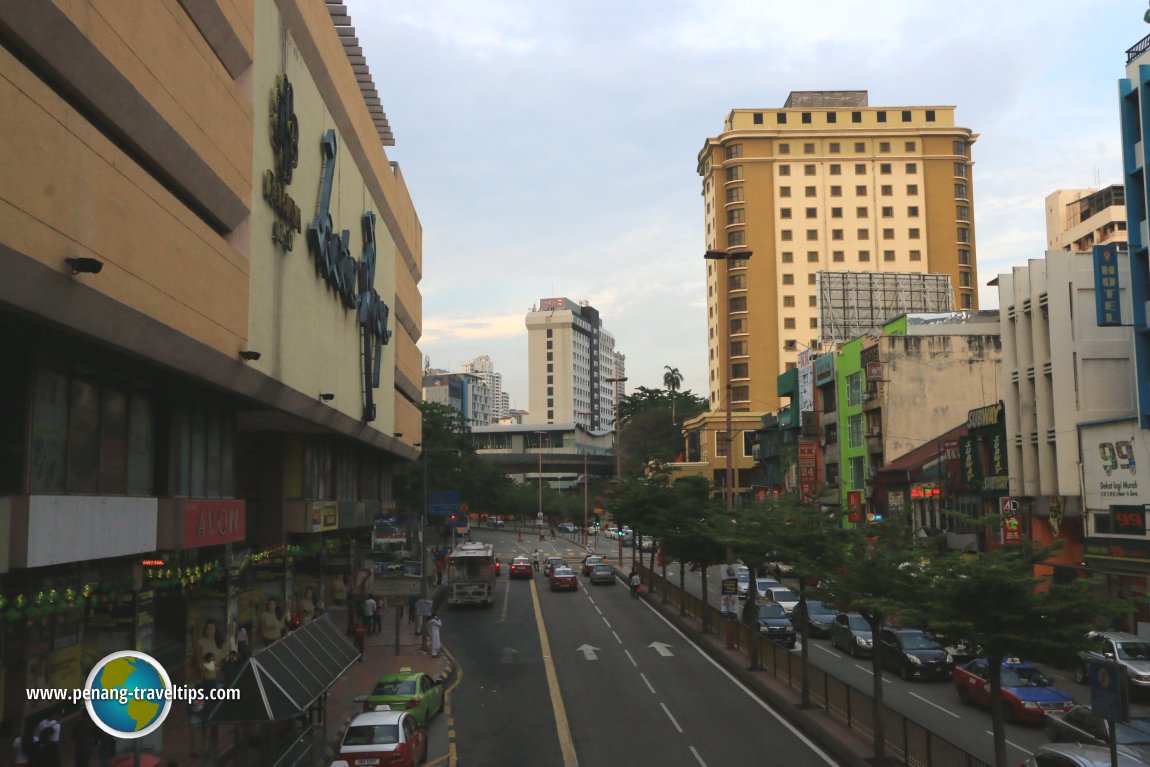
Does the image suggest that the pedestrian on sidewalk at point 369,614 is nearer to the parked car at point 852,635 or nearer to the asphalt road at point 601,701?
the asphalt road at point 601,701

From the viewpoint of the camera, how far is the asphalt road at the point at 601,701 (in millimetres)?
22234

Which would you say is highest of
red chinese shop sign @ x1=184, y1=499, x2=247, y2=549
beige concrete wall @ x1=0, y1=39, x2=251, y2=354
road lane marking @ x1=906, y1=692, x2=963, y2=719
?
beige concrete wall @ x1=0, y1=39, x2=251, y2=354

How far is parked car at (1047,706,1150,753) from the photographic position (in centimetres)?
1798

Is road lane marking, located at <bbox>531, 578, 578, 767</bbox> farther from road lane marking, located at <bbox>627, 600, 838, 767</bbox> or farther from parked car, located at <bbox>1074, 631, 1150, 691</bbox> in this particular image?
parked car, located at <bbox>1074, 631, 1150, 691</bbox>

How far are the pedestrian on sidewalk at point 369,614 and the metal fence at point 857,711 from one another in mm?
14514

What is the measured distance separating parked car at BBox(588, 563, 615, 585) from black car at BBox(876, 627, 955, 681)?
1238 inches

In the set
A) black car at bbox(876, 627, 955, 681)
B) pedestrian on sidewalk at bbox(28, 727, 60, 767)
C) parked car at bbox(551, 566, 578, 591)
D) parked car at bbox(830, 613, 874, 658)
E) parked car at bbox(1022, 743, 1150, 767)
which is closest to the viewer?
parked car at bbox(1022, 743, 1150, 767)

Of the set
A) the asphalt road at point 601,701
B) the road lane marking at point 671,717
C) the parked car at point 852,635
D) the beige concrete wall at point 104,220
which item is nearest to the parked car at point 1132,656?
the parked car at point 852,635

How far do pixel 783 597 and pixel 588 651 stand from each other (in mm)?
15038

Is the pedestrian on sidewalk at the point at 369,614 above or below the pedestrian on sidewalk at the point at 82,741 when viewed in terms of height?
below

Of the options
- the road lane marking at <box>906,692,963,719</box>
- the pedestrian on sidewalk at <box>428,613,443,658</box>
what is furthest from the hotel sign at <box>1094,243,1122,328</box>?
the pedestrian on sidewalk at <box>428,613,443,658</box>

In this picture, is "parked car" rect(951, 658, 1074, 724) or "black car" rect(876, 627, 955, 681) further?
"black car" rect(876, 627, 955, 681)

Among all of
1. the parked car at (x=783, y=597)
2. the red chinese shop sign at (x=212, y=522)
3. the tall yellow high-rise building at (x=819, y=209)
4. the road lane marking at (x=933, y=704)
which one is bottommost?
the road lane marking at (x=933, y=704)

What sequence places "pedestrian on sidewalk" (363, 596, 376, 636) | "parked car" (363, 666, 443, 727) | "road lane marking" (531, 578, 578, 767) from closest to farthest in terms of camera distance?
"road lane marking" (531, 578, 578, 767) < "parked car" (363, 666, 443, 727) < "pedestrian on sidewalk" (363, 596, 376, 636)
